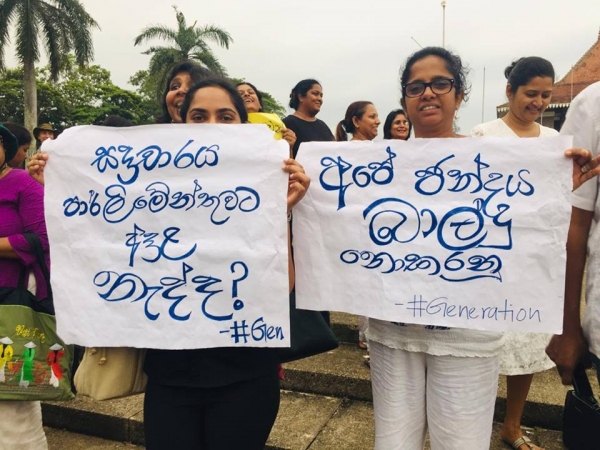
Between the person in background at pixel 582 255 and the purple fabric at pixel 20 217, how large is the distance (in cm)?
212

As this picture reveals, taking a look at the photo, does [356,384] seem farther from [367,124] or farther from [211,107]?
[367,124]

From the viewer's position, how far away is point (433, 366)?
1.72m

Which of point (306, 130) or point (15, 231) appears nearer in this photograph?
point (15, 231)

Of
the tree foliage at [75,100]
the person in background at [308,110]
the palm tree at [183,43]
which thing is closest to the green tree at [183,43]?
the palm tree at [183,43]

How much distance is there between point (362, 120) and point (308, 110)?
20.8 inches

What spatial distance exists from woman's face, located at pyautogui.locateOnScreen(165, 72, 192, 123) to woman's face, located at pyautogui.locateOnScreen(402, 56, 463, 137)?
1023 millimetres

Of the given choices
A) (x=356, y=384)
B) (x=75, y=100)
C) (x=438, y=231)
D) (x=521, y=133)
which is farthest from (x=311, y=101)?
(x=75, y=100)

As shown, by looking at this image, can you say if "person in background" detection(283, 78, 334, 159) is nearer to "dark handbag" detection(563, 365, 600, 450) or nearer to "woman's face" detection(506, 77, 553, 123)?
"woman's face" detection(506, 77, 553, 123)

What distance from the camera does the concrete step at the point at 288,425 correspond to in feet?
9.00

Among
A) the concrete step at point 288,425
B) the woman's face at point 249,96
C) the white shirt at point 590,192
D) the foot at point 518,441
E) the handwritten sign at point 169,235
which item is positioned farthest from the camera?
the woman's face at point 249,96

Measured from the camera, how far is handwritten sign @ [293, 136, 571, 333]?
1.63 m

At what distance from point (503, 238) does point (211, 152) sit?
1.07 m

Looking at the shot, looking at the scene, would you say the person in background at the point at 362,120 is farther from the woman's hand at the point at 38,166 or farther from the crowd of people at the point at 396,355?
the woman's hand at the point at 38,166

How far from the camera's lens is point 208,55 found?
2381 centimetres
